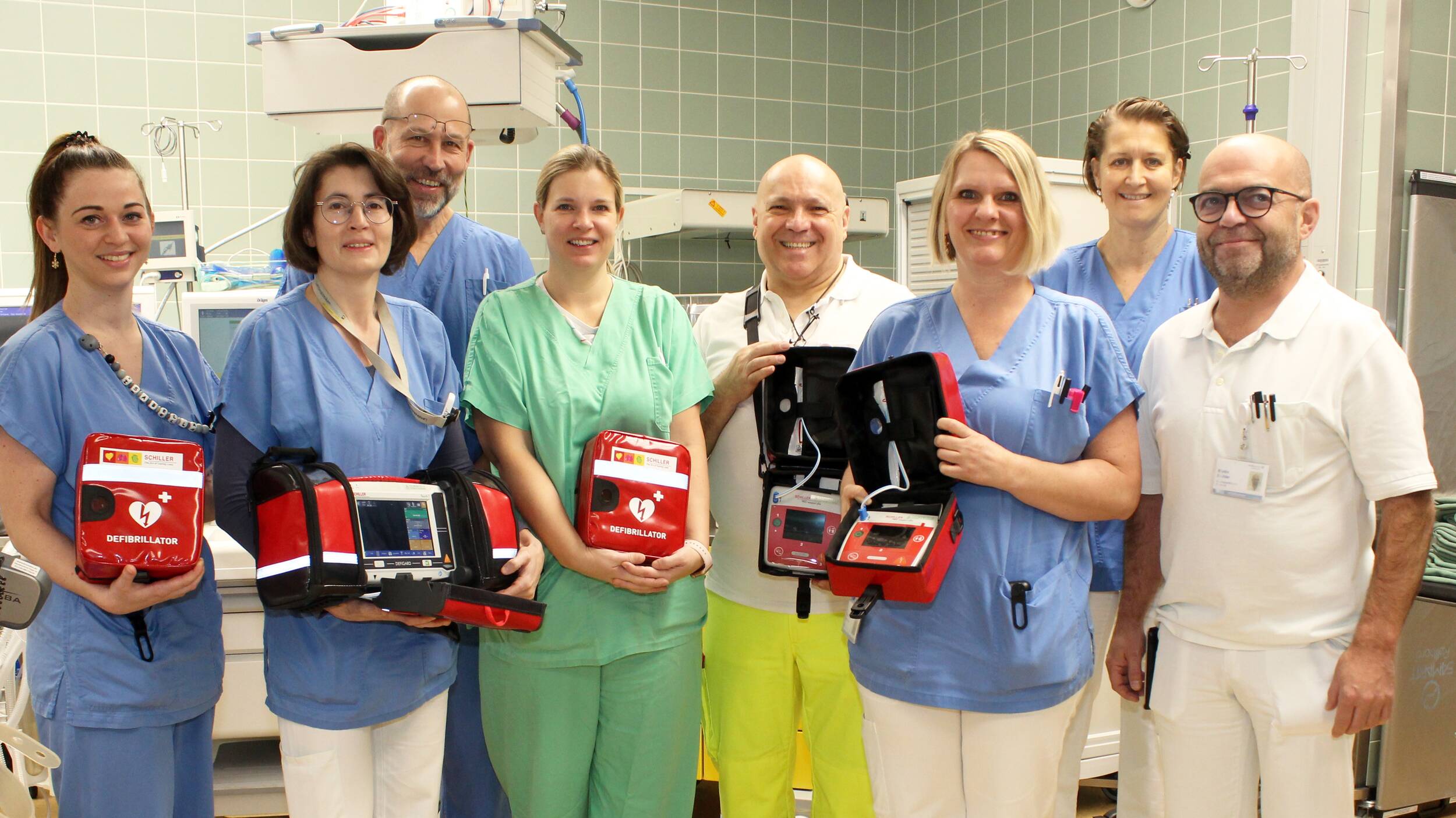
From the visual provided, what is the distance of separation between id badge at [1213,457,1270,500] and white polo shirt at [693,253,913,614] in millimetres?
670

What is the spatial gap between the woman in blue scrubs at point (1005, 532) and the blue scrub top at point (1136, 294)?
360 mm

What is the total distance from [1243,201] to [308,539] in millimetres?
1554

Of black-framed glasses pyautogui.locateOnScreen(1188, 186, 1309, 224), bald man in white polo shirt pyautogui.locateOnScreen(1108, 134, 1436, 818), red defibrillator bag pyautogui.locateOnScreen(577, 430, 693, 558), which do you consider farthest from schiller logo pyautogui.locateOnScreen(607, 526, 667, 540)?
black-framed glasses pyautogui.locateOnScreen(1188, 186, 1309, 224)

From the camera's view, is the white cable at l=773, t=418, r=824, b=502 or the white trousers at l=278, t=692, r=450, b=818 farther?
the white cable at l=773, t=418, r=824, b=502

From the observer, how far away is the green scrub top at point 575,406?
5.96 feet

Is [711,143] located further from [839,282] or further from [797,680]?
[797,680]

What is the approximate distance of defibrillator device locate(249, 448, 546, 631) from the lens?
1475mm

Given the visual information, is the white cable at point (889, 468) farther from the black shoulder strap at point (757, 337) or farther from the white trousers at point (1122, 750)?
the white trousers at point (1122, 750)

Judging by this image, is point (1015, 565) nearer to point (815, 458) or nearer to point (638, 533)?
point (815, 458)

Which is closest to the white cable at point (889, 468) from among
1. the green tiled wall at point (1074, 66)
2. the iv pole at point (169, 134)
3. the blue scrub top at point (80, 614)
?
the blue scrub top at point (80, 614)

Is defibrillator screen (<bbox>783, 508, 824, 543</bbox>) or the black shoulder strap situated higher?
the black shoulder strap

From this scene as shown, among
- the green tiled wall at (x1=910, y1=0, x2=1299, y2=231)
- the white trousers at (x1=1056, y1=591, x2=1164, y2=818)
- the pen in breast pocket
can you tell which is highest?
the green tiled wall at (x1=910, y1=0, x2=1299, y2=231)

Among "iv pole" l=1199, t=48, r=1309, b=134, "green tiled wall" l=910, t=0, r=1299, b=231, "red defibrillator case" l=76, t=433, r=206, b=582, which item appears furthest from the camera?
"green tiled wall" l=910, t=0, r=1299, b=231

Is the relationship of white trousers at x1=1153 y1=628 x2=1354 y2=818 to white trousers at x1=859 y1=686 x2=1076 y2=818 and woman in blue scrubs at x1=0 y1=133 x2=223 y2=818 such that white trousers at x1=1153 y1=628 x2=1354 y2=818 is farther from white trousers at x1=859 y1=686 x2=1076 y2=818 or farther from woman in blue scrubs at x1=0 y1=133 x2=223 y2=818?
woman in blue scrubs at x1=0 y1=133 x2=223 y2=818
